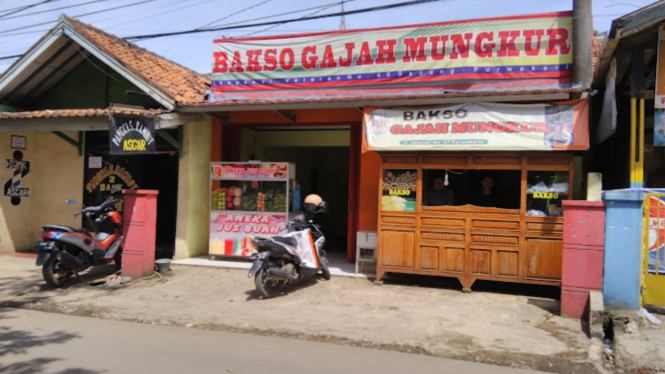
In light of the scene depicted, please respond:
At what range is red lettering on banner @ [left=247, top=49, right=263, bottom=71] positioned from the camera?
397 inches

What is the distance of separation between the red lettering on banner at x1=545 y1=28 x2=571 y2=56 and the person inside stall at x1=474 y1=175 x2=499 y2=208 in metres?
2.36

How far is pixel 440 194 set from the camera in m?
8.26

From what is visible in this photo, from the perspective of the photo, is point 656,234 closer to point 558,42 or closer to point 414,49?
point 558,42

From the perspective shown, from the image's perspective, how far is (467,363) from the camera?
4875mm

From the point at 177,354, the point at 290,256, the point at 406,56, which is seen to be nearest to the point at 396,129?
the point at 406,56

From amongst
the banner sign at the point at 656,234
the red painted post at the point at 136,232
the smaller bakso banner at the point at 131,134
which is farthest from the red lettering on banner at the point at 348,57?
the banner sign at the point at 656,234

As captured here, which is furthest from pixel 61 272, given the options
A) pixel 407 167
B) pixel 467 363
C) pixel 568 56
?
pixel 568 56

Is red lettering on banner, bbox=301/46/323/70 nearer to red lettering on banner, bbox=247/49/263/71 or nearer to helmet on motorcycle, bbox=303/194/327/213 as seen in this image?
red lettering on banner, bbox=247/49/263/71

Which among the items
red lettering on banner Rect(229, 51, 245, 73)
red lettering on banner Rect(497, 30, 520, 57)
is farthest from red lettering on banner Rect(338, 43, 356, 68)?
red lettering on banner Rect(497, 30, 520, 57)

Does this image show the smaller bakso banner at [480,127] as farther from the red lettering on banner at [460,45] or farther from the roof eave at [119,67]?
the roof eave at [119,67]

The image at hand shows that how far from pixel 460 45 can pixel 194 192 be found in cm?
606

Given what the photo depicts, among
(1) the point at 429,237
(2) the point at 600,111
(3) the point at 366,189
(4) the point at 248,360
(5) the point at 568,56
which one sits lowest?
(4) the point at 248,360

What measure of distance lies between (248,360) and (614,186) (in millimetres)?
7730

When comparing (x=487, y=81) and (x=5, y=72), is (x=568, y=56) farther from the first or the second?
(x=5, y=72)
